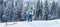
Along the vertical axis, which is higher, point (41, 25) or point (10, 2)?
point (10, 2)

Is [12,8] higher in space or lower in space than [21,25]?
higher

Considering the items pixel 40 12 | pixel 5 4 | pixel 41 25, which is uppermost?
pixel 5 4

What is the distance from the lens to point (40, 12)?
2.31 metres

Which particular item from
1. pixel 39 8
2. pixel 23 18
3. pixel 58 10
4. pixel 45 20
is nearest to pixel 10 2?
pixel 23 18

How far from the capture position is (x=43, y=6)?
2.29 m

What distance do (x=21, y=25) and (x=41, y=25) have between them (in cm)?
31

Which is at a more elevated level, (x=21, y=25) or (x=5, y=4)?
(x=5, y=4)

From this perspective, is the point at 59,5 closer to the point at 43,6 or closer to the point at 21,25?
the point at 43,6

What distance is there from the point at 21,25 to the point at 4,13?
32 cm

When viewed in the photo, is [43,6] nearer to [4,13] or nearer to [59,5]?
[59,5]

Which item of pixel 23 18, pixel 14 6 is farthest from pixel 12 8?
pixel 23 18

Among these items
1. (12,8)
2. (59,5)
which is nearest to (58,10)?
(59,5)

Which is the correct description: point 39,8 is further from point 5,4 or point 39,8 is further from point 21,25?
point 5,4

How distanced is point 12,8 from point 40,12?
1.46 ft
